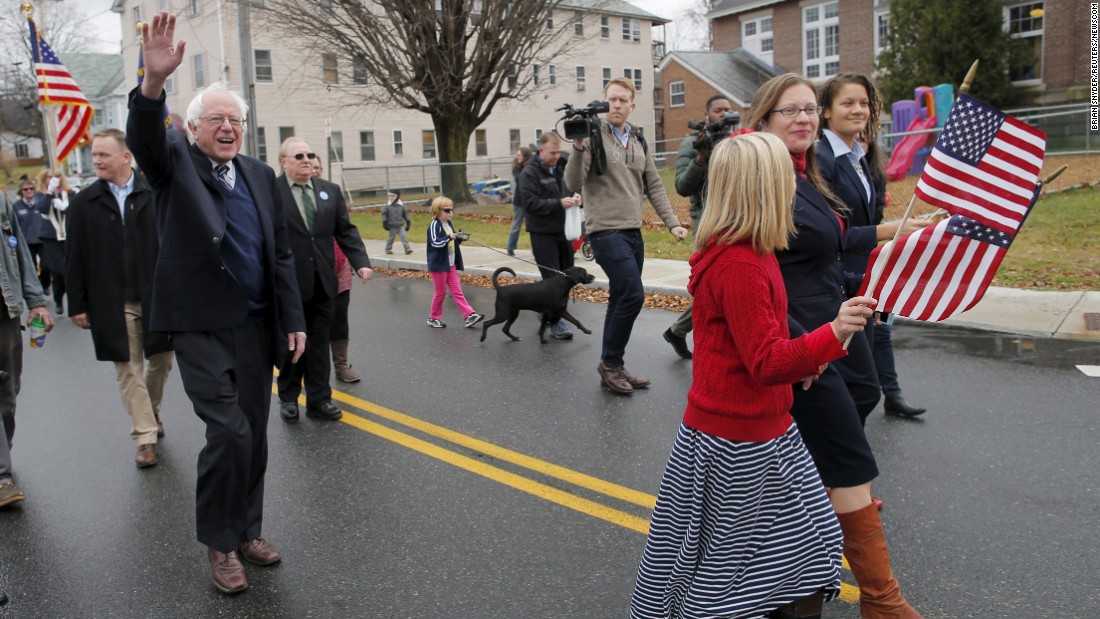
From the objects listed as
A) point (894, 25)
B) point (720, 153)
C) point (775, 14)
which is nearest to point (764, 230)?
point (720, 153)

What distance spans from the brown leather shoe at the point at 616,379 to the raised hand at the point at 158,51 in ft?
13.2

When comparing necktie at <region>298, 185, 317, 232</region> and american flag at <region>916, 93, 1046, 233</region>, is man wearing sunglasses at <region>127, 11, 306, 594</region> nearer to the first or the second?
necktie at <region>298, 185, 317, 232</region>

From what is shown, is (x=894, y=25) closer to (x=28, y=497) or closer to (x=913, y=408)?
(x=913, y=408)

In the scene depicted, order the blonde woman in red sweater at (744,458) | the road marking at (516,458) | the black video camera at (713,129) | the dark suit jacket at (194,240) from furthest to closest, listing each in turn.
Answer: the black video camera at (713,129) → the road marking at (516,458) → the dark suit jacket at (194,240) → the blonde woman in red sweater at (744,458)

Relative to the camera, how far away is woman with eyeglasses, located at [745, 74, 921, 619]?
3.05m

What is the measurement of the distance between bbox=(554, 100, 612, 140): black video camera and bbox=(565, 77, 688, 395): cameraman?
8cm

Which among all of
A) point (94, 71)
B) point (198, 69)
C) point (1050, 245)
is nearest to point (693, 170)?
point (1050, 245)

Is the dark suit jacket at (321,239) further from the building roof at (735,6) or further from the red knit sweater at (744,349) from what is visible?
the building roof at (735,6)

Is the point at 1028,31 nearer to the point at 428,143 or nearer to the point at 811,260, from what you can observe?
the point at 428,143

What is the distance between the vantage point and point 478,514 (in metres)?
4.46

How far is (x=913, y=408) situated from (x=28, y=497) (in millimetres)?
5268

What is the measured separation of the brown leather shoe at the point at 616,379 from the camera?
6.50m

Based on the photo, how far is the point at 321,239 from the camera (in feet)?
21.0

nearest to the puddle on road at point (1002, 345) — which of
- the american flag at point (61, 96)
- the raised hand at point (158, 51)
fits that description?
the raised hand at point (158, 51)
